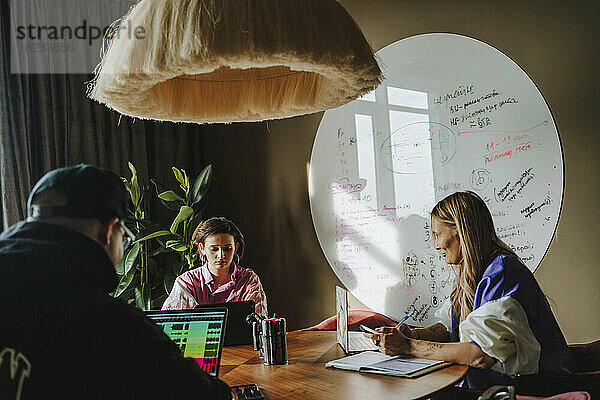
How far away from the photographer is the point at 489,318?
1.97 meters

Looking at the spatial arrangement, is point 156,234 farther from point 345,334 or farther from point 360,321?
point 345,334

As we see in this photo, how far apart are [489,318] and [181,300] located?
1578 mm

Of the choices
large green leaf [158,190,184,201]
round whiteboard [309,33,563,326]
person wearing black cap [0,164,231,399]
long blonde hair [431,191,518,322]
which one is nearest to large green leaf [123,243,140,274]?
large green leaf [158,190,184,201]

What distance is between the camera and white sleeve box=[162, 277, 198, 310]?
293 centimetres

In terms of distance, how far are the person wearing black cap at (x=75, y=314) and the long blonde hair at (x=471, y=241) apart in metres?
1.38

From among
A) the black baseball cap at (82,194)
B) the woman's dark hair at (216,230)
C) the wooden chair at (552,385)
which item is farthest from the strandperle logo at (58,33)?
the wooden chair at (552,385)

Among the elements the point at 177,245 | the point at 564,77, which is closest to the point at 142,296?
the point at 177,245

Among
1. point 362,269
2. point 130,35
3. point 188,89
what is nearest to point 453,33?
point 362,269

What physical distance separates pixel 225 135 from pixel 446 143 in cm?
186

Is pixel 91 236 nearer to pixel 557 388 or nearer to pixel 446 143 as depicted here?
pixel 557 388

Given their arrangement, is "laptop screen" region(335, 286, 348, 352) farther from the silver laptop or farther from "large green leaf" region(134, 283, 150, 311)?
"large green leaf" region(134, 283, 150, 311)

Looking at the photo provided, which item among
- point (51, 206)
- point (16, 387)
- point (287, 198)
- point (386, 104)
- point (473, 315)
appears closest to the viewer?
point (16, 387)

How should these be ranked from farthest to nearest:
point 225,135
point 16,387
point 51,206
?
1. point 225,135
2. point 51,206
3. point 16,387

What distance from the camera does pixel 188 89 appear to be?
182cm
